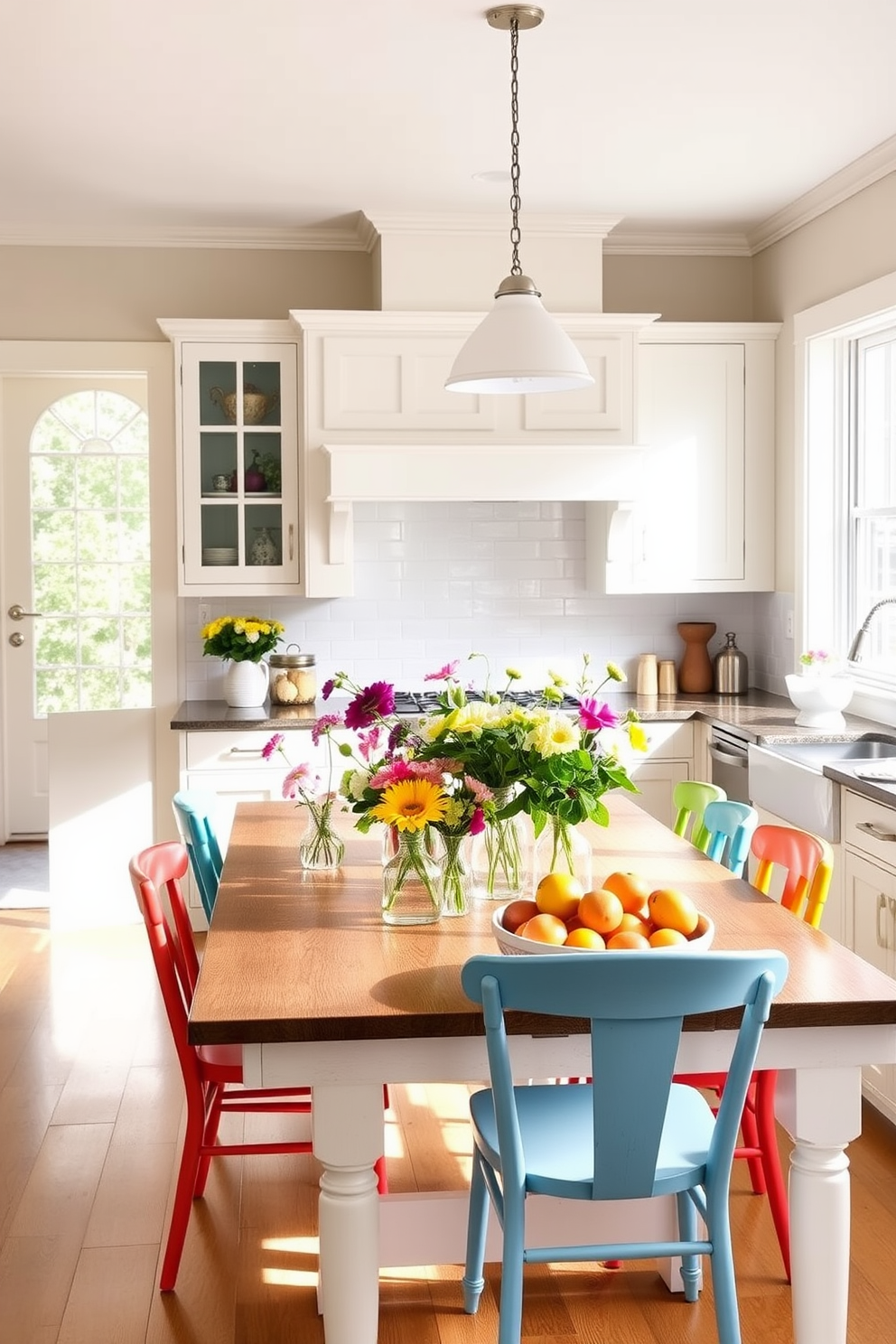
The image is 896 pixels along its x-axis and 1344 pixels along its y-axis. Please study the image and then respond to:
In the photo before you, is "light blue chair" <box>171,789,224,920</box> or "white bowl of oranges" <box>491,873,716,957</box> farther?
"light blue chair" <box>171,789,224,920</box>

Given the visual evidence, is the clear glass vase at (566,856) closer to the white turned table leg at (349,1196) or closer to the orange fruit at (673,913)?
the orange fruit at (673,913)

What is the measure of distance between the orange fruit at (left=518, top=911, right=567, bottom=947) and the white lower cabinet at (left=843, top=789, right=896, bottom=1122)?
5.35 feet

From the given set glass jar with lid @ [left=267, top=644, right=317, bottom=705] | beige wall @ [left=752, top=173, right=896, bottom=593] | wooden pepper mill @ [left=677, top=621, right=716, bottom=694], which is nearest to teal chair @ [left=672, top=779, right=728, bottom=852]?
beige wall @ [left=752, top=173, right=896, bottom=593]

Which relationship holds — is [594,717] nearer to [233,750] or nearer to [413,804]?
[413,804]

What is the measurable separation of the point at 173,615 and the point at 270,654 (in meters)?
0.45

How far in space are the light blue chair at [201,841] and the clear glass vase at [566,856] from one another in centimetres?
93

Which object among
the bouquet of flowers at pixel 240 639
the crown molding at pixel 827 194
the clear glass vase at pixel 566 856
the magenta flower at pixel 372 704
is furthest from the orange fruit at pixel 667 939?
the bouquet of flowers at pixel 240 639

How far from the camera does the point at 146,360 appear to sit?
18.0 ft

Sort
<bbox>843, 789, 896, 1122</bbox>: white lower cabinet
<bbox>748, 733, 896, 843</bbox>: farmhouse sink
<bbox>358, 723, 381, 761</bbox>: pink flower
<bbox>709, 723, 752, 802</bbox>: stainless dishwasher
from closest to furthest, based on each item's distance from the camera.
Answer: <bbox>358, 723, 381, 761</bbox>: pink flower < <bbox>843, 789, 896, 1122</bbox>: white lower cabinet < <bbox>748, 733, 896, 843</bbox>: farmhouse sink < <bbox>709, 723, 752, 802</bbox>: stainless dishwasher

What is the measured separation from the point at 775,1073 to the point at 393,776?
107 cm

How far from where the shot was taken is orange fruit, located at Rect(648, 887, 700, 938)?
7.23 feet

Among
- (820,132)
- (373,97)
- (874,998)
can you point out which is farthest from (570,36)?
(874,998)

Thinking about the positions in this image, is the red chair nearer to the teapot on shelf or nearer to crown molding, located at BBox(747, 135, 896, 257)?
the teapot on shelf

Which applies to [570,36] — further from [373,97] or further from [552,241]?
[552,241]
